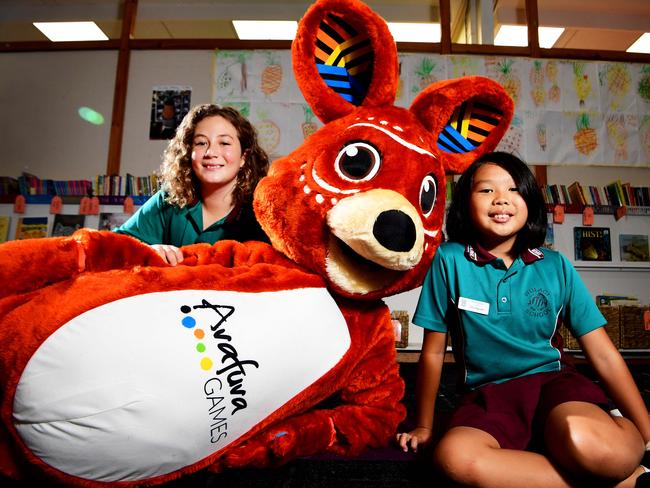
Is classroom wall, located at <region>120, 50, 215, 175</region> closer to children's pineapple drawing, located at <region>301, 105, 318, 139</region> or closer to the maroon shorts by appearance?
children's pineapple drawing, located at <region>301, 105, 318, 139</region>

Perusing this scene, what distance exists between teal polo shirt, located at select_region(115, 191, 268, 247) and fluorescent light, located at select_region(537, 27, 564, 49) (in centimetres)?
308

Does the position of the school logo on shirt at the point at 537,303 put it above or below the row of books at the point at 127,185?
below

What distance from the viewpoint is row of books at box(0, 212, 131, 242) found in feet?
8.96

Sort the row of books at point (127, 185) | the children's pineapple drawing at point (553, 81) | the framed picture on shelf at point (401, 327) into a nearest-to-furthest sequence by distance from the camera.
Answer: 1. the framed picture on shelf at point (401, 327)
2. the row of books at point (127, 185)
3. the children's pineapple drawing at point (553, 81)

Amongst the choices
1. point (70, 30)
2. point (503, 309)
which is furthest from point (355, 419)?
point (70, 30)

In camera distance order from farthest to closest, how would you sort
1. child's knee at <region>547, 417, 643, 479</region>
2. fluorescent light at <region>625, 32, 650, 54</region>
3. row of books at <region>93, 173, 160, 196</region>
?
fluorescent light at <region>625, 32, 650, 54</region> → row of books at <region>93, 173, 160, 196</region> → child's knee at <region>547, 417, 643, 479</region>

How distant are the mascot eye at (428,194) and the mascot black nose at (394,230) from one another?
0.14 m

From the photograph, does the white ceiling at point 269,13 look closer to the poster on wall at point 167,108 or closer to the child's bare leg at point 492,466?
the poster on wall at point 167,108

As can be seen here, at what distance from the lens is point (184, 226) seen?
1268mm

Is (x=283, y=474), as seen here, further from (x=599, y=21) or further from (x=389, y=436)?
(x=599, y=21)

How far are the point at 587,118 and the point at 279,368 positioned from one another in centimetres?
308

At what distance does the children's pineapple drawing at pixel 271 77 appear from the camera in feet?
9.49

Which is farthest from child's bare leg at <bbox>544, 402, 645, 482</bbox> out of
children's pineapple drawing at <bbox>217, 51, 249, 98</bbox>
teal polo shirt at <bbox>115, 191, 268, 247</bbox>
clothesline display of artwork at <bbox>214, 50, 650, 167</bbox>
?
children's pineapple drawing at <bbox>217, 51, 249, 98</bbox>

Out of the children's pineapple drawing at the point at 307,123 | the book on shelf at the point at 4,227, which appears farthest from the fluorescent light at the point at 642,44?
the book on shelf at the point at 4,227
